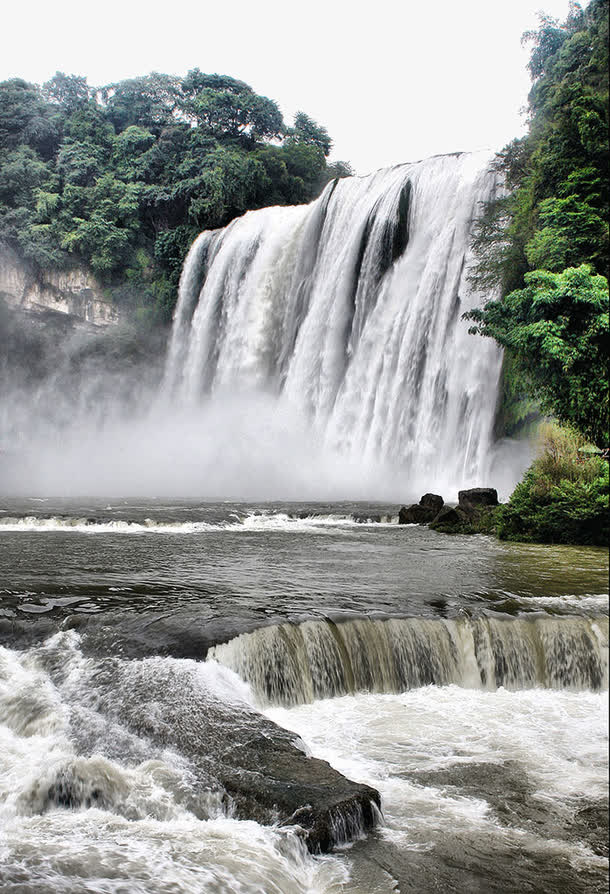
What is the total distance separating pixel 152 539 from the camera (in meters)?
11.9

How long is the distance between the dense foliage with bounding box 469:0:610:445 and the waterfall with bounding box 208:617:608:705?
356 centimetres

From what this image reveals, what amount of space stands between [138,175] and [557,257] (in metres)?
27.9

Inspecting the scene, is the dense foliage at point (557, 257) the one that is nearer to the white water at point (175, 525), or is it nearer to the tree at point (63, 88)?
the white water at point (175, 525)

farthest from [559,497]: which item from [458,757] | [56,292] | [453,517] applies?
[56,292]

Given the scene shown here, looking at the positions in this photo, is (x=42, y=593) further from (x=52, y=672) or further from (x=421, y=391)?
(x=421, y=391)

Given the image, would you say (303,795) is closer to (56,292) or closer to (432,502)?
(432,502)

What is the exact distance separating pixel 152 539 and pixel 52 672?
660 centimetres

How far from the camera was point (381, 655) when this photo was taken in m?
5.62

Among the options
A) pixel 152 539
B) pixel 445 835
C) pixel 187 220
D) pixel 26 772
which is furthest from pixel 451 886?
pixel 187 220

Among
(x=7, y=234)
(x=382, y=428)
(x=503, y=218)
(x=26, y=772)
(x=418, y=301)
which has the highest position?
(x=7, y=234)

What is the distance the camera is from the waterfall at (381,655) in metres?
5.21

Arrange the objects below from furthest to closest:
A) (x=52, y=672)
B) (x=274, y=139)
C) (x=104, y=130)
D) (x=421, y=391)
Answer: (x=274, y=139)
(x=104, y=130)
(x=421, y=391)
(x=52, y=672)

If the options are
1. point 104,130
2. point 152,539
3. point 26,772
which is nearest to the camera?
point 26,772

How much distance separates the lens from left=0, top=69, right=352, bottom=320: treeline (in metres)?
33.7
